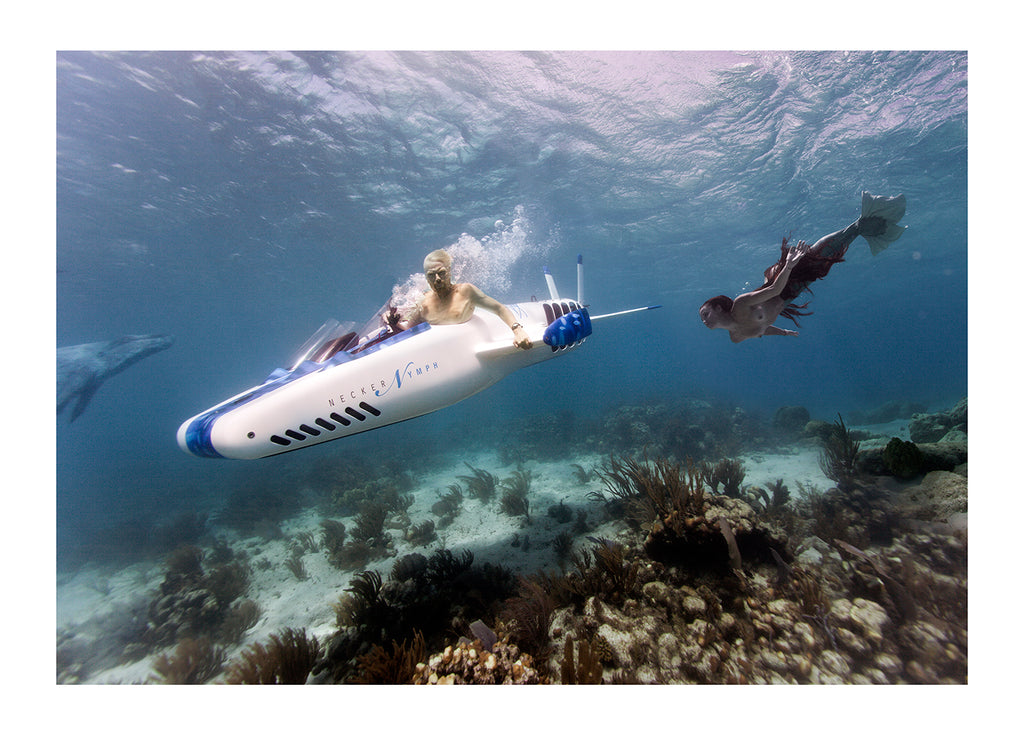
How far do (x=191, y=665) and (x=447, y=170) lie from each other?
1355 cm

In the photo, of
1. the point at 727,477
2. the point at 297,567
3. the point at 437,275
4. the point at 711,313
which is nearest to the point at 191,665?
the point at 297,567

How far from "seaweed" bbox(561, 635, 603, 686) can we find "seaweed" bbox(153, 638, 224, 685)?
13.7 ft

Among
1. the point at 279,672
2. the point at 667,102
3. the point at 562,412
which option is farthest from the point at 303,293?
the point at 279,672

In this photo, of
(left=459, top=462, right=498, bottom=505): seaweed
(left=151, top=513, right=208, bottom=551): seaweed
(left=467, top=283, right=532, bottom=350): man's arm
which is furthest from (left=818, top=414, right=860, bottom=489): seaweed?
(left=151, top=513, right=208, bottom=551): seaweed

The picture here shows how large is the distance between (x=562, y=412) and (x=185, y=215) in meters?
18.3

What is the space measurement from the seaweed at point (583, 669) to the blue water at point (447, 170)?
186 inches

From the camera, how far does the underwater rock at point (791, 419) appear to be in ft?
37.6

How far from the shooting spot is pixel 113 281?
1870 cm

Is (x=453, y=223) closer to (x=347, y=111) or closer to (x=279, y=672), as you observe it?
(x=347, y=111)

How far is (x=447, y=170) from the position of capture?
39.7 ft

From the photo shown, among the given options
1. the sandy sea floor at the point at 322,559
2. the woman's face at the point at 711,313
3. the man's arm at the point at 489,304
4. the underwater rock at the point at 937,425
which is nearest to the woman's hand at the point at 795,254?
the woman's face at the point at 711,313

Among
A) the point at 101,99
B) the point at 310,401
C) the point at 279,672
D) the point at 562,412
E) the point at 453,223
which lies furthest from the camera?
the point at 562,412

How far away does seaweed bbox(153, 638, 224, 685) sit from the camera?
12.4ft

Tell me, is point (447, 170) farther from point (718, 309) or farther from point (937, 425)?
point (937, 425)
